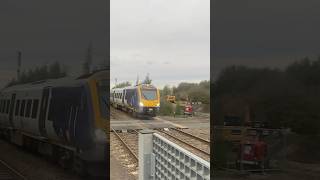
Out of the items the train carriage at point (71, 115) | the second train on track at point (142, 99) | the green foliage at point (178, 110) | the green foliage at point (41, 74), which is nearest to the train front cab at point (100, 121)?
the train carriage at point (71, 115)

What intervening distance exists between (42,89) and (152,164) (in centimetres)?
255

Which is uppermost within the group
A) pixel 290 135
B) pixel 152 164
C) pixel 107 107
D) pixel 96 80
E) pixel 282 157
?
pixel 96 80

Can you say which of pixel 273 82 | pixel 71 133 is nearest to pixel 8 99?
pixel 71 133

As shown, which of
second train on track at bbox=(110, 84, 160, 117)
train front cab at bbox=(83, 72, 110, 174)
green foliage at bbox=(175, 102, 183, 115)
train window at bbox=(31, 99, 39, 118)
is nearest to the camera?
train front cab at bbox=(83, 72, 110, 174)

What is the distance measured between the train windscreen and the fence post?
40.5ft

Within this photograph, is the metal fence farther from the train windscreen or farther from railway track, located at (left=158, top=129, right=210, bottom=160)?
the train windscreen

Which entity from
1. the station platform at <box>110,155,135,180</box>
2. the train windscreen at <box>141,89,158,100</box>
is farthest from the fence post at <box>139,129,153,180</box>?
the train windscreen at <box>141,89,158,100</box>

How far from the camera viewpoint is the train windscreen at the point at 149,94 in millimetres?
17602

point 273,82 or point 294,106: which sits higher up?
point 273,82

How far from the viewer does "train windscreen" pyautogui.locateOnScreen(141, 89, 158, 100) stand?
17.6m

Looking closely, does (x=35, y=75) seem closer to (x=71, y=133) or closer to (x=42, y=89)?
(x=42, y=89)

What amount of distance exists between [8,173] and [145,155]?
7.99ft

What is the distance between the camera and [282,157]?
3711 mm

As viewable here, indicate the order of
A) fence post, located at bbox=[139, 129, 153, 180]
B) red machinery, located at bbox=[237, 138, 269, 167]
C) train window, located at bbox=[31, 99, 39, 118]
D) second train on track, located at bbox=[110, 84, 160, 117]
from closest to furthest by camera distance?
train window, located at bbox=[31, 99, 39, 118] → red machinery, located at bbox=[237, 138, 269, 167] → fence post, located at bbox=[139, 129, 153, 180] → second train on track, located at bbox=[110, 84, 160, 117]
